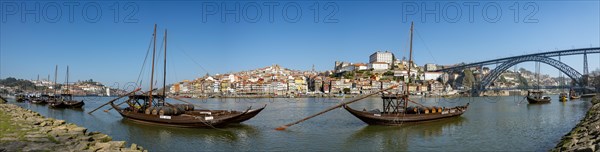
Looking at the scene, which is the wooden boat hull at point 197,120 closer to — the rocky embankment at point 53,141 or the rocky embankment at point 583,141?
the rocky embankment at point 53,141

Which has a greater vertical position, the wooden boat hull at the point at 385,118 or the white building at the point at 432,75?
the white building at the point at 432,75

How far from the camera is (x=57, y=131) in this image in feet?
46.2

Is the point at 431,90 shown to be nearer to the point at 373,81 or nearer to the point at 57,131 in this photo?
the point at 373,81

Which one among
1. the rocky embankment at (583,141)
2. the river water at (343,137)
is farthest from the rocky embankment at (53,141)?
the rocky embankment at (583,141)

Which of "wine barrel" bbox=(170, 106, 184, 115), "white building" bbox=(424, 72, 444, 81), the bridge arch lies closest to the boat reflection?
"wine barrel" bbox=(170, 106, 184, 115)

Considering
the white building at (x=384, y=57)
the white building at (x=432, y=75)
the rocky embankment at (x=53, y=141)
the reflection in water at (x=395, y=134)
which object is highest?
the white building at (x=384, y=57)

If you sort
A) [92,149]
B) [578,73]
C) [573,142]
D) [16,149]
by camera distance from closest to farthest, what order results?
[16,149] → [92,149] → [573,142] → [578,73]

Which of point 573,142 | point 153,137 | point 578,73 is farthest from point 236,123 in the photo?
point 578,73

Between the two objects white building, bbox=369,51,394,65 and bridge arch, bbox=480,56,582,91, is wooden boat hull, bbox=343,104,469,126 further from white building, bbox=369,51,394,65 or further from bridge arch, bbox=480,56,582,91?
white building, bbox=369,51,394,65

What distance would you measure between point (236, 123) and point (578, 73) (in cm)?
9602

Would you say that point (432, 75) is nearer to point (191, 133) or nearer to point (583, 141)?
point (191, 133)

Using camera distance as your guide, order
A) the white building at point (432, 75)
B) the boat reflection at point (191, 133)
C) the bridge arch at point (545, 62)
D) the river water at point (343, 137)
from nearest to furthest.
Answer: the river water at point (343, 137), the boat reflection at point (191, 133), the bridge arch at point (545, 62), the white building at point (432, 75)

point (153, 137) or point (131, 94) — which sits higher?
point (131, 94)

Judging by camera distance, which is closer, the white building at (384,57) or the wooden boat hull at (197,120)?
the wooden boat hull at (197,120)
